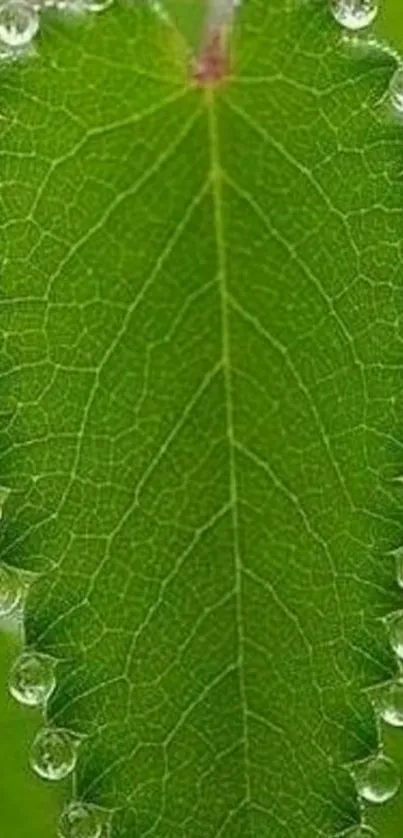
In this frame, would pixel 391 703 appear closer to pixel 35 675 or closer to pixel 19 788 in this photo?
pixel 35 675

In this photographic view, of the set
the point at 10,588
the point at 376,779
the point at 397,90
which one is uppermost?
the point at 397,90

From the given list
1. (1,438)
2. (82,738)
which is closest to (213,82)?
(1,438)

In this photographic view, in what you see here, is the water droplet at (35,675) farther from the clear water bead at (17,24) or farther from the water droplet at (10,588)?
the clear water bead at (17,24)

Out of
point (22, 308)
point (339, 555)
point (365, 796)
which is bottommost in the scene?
point (365, 796)

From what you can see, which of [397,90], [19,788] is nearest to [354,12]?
[397,90]

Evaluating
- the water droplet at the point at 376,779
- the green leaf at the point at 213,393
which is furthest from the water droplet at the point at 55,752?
the water droplet at the point at 376,779

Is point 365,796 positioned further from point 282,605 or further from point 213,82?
point 213,82
